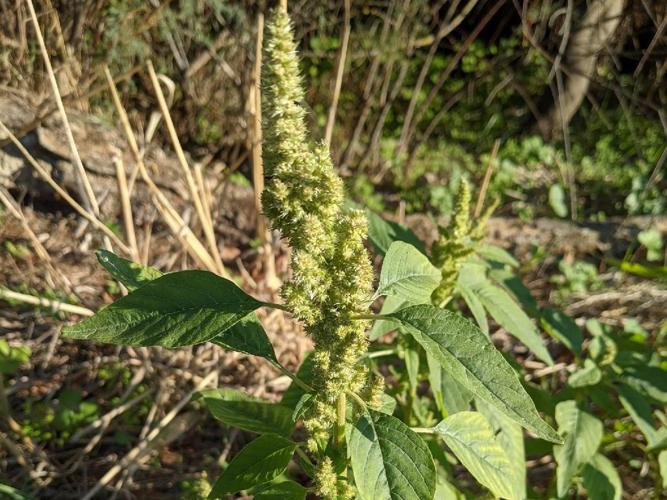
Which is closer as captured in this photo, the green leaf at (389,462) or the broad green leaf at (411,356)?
the green leaf at (389,462)

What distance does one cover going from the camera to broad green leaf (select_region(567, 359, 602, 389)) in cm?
191

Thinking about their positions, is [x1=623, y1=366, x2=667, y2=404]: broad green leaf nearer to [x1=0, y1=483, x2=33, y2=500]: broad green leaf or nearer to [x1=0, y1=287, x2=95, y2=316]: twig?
[x1=0, y1=483, x2=33, y2=500]: broad green leaf

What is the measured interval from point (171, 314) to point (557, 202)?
13.4ft


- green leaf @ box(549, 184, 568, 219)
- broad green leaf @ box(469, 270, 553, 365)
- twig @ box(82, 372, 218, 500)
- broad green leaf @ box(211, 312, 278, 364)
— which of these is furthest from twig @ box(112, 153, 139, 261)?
green leaf @ box(549, 184, 568, 219)

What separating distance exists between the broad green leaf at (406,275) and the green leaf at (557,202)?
3.53m

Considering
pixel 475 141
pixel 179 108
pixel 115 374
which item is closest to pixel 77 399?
pixel 115 374

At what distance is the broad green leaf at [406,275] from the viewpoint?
117 centimetres

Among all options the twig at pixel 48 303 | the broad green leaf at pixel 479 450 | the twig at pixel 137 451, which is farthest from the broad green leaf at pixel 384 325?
the twig at pixel 48 303

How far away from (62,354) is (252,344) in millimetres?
1868

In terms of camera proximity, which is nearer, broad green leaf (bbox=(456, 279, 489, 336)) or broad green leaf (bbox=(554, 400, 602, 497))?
broad green leaf (bbox=(456, 279, 489, 336))

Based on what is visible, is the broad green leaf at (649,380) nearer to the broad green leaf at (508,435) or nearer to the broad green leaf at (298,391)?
the broad green leaf at (508,435)

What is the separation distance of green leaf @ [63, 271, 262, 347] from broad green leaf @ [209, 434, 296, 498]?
43 cm

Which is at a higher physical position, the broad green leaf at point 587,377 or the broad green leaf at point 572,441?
the broad green leaf at point 587,377

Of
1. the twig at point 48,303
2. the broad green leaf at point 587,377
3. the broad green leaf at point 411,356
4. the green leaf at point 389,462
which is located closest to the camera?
the green leaf at point 389,462
